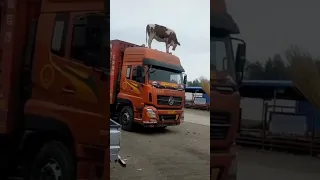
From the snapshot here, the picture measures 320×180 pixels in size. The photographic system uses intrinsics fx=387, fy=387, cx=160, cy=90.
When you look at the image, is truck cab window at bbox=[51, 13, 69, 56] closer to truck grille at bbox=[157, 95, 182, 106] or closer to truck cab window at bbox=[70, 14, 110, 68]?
truck cab window at bbox=[70, 14, 110, 68]

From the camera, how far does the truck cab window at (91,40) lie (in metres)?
3.20

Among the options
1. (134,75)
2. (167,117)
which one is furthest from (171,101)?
(134,75)

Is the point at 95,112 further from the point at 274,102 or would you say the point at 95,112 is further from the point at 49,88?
the point at 274,102

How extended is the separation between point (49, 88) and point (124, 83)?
3.93 metres

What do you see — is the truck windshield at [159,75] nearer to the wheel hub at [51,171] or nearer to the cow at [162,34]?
the cow at [162,34]

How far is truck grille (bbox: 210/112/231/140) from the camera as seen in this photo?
2885 mm

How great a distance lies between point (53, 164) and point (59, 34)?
113 centimetres

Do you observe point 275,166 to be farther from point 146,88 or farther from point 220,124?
point 146,88

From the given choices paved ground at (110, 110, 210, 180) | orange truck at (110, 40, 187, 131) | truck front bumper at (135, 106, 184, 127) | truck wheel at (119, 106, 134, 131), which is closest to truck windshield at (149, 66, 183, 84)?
orange truck at (110, 40, 187, 131)

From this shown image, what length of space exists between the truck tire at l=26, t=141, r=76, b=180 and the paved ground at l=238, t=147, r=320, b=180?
4.66 ft

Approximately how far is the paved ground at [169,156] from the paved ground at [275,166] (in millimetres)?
669

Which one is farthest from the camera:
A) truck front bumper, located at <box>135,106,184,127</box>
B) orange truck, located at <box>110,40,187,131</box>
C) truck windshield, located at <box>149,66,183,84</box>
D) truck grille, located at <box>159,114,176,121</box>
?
truck windshield, located at <box>149,66,183,84</box>

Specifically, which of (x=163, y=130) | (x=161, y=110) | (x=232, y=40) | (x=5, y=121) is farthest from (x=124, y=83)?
(x=232, y=40)

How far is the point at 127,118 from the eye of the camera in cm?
619
